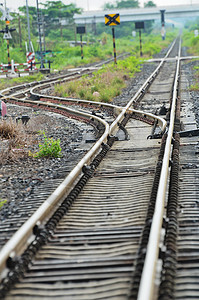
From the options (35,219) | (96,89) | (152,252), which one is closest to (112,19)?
(96,89)

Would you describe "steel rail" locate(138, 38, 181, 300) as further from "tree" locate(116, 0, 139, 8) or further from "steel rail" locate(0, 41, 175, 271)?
"tree" locate(116, 0, 139, 8)

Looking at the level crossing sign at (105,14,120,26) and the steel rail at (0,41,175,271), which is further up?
the level crossing sign at (105,14,120,26)

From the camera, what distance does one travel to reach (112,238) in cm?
433

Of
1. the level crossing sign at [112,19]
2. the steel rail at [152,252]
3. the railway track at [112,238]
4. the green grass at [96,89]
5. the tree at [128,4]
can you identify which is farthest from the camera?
the tree at [128,4]

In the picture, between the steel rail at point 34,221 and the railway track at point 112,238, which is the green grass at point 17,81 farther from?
the steel rail at point 34,221

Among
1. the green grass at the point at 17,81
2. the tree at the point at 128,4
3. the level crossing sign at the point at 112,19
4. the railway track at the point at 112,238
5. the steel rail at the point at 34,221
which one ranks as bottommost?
the railway track at the point at 112,238

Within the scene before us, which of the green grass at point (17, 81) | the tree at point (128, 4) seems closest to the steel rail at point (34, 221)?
the green grass at point (17, 81)

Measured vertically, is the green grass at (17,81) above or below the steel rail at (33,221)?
above

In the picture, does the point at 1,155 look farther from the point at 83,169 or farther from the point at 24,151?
the point at 83,169

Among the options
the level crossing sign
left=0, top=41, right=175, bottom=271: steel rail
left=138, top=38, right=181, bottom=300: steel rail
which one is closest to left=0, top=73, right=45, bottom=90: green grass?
the level crossing sign

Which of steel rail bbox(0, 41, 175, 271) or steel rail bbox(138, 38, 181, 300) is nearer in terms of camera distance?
steel rail bbox(138, 38, 181, 300)

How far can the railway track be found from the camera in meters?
3.47

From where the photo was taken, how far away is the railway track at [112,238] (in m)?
3.47

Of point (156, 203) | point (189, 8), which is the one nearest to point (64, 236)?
point (156, 203)
